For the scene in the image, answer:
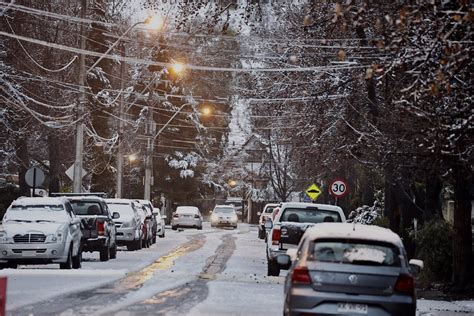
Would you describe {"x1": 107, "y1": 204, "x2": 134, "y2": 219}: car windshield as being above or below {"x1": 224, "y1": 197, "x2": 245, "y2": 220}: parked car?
below

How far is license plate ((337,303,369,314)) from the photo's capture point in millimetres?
12586

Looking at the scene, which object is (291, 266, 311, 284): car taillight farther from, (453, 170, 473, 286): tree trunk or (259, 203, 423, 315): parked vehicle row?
(453, 170, 473, 286): tree trunk

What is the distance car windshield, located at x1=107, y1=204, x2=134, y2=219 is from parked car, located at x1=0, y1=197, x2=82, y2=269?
983 cm

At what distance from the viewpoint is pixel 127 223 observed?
1422 inches

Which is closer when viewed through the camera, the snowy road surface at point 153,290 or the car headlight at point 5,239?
the snowy road surface at point 153,290

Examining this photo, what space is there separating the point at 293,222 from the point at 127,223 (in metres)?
12.3

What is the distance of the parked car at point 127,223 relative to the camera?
1419 inches

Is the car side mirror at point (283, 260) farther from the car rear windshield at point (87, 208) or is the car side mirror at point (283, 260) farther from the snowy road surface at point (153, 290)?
the car rear windshield at point (87, 208)

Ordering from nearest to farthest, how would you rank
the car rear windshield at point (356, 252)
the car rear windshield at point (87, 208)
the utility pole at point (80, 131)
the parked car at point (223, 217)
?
the car rear windshield at point (356, 252) < the car rear windshield at point (87, 208) < the utility pole at point (80, 131) < the parked car at point (223, 217)

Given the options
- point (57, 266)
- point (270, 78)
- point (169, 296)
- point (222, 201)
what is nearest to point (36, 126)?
point (270, 78)

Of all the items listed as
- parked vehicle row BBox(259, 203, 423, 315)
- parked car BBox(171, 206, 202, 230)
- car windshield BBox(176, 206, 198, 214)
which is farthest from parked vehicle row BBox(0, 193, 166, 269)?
car windshield BBox(176, 206, 198, 214)

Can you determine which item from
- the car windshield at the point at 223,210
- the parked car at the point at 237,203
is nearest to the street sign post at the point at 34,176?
the car windshield at the point at 223,210

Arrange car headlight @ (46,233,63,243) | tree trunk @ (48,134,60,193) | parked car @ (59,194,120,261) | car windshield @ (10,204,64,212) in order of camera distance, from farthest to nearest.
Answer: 1. tree trunk @ (48,134,60,193)
2. parked car @ (59,194,120,261)
3. car windshield @ (10,204,64,212)
4. car headlight @ (46,233,63,243)

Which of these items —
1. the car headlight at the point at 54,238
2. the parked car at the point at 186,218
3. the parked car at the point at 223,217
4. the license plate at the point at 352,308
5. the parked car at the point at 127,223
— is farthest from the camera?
the parked car at the point at 223,217
